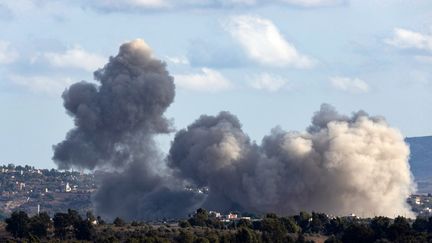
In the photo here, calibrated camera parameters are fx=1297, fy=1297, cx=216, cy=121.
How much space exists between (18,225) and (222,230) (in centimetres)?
1968

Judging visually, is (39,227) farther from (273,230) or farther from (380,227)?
(380,227)

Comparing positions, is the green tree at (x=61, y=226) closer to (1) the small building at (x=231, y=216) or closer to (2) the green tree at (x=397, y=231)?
(2) the green tree at (x=397, y=231)

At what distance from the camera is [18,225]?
408 ft

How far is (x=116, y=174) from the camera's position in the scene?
170125mm

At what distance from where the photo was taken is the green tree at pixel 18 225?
122463 mm

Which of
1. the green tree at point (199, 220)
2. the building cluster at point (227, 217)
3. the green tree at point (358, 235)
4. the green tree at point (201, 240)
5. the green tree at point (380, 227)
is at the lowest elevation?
the green tree at point (201, 240)

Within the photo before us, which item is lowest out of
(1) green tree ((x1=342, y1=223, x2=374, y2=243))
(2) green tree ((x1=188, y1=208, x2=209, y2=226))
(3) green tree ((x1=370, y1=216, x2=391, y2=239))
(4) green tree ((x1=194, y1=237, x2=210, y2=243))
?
(4) green tree ((x1=194, y1=237, x2=210, y2=243))

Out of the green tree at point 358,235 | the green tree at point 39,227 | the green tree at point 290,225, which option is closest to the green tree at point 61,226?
the green tree at point 39,227

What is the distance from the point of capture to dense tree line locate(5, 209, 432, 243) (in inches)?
4466

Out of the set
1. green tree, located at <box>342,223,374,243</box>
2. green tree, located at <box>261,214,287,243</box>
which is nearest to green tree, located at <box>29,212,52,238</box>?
green tree, located at <box>261,214,287,243</box>

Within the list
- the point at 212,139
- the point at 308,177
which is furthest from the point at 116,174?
the point at 308,177

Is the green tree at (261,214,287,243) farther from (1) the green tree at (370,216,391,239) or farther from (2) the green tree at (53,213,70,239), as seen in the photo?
(2) the green tree at (53,213,70,239)

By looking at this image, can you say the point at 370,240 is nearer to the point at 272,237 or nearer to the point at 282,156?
the point at 272,237

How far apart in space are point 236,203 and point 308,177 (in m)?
11.4
